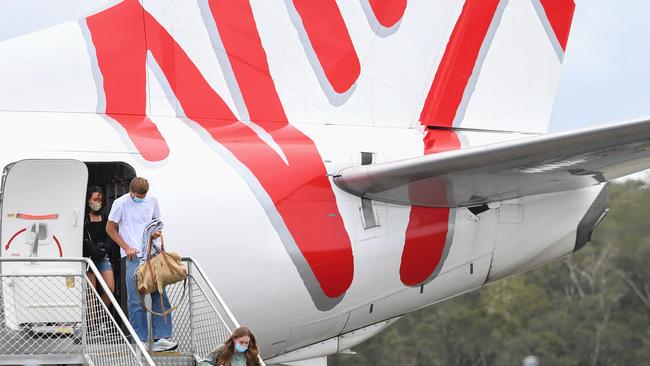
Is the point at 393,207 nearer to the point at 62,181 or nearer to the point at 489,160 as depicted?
the point at 489,160

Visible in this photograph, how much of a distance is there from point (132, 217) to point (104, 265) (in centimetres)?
98

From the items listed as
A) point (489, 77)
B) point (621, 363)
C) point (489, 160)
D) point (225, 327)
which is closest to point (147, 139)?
point (225, 327)

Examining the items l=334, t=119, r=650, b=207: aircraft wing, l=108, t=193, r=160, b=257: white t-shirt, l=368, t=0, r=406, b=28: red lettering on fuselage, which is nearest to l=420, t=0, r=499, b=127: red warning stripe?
l=368, t=0, r=406, b=28: red lettering on fuselage

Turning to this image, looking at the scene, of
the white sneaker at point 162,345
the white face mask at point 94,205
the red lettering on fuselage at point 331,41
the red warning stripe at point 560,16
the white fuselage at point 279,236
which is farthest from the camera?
the red warning stripe at point 560,16

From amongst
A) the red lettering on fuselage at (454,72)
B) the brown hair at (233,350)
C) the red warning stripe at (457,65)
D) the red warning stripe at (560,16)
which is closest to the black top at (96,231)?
the brown hair at (233,350)

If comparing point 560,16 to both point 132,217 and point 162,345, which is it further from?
point 162,345

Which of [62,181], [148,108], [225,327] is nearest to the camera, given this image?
[225,327]

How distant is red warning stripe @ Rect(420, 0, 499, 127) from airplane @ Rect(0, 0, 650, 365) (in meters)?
0.02

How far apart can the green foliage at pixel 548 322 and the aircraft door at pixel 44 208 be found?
2428 centimetres

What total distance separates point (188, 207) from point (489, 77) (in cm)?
420

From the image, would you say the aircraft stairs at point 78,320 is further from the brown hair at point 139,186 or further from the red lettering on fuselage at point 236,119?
the red lettering on fuselage at point 236,119

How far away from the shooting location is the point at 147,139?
1179 centimetres

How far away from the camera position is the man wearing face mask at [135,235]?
1042cm

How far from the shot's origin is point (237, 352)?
9.27 metres
